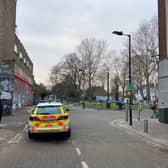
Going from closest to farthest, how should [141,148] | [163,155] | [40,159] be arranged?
[40,159], [163,155], [141,148]

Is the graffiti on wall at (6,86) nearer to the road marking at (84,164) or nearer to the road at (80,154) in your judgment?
the road at (80,154)

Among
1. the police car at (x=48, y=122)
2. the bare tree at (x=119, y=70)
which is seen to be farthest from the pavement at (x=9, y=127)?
the bare tree at (x=119, y=70)

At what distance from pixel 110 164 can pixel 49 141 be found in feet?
16.3

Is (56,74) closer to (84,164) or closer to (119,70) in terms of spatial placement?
(119,70)

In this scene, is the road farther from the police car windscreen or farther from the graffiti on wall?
the graffiti on wall

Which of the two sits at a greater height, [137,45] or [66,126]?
[137,45]

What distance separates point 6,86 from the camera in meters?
30.5

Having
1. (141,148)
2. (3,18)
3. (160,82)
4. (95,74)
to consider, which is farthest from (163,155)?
(95,74)

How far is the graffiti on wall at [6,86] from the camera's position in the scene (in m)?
30.1

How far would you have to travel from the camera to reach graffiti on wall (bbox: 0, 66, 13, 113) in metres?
30.1

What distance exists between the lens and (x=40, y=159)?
27.7ft

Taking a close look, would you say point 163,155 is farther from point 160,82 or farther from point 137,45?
point 137,45

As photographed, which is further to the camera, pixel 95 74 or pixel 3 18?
pixel 95 74

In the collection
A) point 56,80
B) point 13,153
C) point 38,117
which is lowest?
point 13,153
